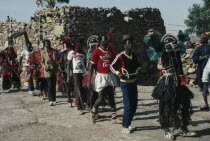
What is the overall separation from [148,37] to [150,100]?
176 inches

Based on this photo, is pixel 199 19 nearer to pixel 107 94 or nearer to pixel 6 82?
pixel 6 82

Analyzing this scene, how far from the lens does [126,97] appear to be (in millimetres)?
6004

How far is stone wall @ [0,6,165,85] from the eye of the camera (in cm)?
1480

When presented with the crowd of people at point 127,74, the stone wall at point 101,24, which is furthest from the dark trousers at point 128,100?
the stone wall at point 101,24

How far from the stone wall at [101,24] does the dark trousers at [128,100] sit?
9.04 metres

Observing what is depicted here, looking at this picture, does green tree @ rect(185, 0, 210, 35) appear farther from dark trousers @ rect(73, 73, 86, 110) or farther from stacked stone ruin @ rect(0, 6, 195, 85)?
dark trousers @ rect(73, 73, 86, 110)

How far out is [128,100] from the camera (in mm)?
5988

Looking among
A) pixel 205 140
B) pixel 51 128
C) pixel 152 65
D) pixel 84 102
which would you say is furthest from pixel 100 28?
pixel 205 140

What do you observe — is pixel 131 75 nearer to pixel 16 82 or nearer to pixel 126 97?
pixel 126 97

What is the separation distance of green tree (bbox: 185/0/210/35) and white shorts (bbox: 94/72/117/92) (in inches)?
1060

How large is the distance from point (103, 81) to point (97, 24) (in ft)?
30.7

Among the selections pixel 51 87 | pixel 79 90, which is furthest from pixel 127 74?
pixel 51 87

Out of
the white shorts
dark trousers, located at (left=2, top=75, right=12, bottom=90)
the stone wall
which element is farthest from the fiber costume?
the stone wall

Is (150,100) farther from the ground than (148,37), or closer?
closer
